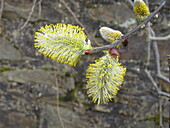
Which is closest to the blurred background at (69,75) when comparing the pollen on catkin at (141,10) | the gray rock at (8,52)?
the gray rock at (8,52)

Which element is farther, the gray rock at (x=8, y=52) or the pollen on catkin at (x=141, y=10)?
the gray rock at (x=8, y=52)

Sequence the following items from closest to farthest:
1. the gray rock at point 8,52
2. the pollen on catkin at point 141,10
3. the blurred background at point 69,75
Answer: the pollen on catkin at point 141,10 < the blurred background at point 69,75 < the gray rock at point 8,52

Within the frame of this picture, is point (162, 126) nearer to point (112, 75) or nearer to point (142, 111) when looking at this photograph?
point (142, 111)

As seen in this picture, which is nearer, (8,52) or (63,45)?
(63,45)

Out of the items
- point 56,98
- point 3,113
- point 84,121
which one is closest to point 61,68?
point 56,98

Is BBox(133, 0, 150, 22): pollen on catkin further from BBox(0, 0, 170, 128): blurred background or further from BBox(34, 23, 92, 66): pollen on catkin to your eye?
BBox(0, 0, 170, 128): blurred background

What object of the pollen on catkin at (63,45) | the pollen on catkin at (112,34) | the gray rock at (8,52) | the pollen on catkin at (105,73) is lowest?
the pollen on catkin at (105,73)

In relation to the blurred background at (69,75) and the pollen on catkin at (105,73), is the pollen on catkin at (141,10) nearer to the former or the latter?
the pollen on catkin at (105,73)

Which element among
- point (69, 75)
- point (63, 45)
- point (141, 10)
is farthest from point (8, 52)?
point (141, 10)

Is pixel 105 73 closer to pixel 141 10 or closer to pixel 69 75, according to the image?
pixel 141 10
